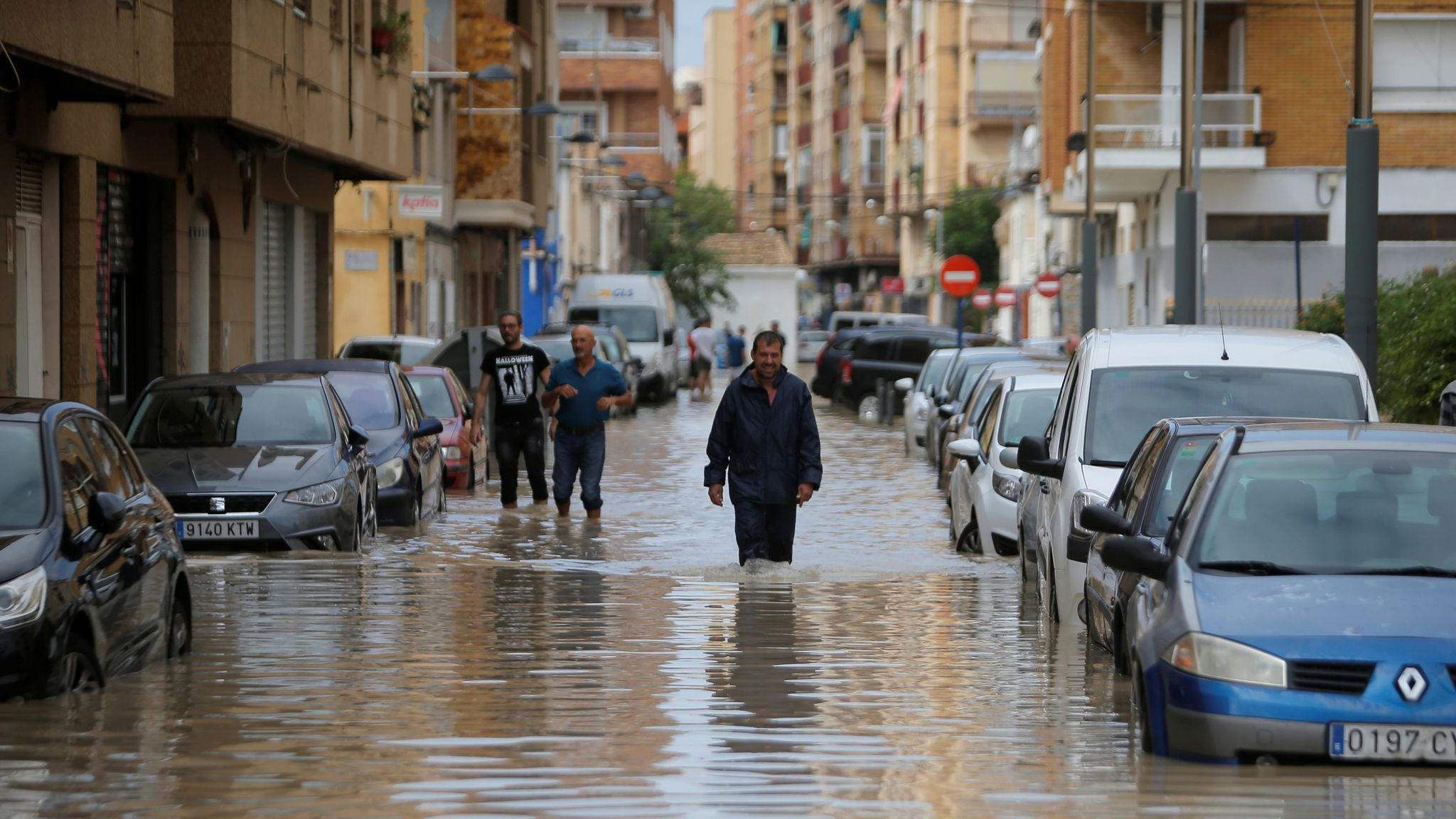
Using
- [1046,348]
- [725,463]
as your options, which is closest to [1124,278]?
[1046,348]

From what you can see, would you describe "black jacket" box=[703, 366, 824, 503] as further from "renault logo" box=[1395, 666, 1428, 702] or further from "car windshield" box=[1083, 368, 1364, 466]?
"renault logo" box=[1395, 666, 1428, 702]

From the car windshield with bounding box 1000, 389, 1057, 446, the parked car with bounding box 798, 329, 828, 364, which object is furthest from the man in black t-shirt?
the parked car with bounding box 798, 329, 828, 364

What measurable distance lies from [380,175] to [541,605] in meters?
20.2

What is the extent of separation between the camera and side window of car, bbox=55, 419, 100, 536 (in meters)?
9.38

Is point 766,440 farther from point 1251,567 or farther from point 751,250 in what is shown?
point 751,250

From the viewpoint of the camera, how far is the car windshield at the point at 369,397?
63.7 ft

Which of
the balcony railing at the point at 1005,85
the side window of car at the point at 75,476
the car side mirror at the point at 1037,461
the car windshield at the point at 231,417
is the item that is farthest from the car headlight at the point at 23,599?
the balcony railing at the point at 1005,85

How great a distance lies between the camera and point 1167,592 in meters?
8.02

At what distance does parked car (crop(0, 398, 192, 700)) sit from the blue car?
4.01m

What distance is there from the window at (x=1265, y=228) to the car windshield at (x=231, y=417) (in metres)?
31.4

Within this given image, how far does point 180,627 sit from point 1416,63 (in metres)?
37.0

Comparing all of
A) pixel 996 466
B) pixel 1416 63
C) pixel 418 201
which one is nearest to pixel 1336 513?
pixel 996 466

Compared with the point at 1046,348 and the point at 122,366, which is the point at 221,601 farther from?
the point at 1046,348

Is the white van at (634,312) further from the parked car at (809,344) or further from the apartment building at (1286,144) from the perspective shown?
the parked car at (809,344)
